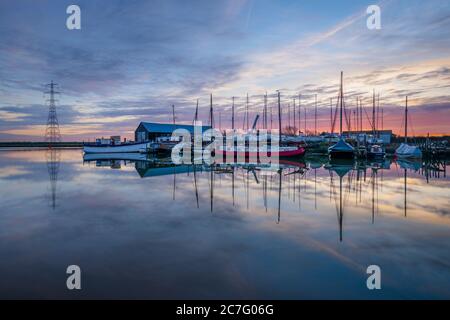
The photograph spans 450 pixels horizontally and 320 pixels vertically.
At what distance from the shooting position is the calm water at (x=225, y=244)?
617cm

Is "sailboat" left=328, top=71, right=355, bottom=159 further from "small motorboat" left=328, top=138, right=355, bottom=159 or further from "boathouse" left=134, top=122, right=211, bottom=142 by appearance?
"boathouse" left=134, top=122, right=211, bottom=142

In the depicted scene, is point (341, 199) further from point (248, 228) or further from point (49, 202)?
point (49, 202)

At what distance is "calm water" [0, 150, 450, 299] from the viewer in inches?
243

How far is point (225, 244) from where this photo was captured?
8.77 meters

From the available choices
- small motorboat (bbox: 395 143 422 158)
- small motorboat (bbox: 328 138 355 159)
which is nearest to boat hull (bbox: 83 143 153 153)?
small motorboat (bbox: 328 138 355 159)

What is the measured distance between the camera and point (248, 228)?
34.2 feet

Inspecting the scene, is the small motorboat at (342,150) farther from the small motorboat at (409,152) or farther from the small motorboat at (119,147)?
the small motorboat at (119,147)

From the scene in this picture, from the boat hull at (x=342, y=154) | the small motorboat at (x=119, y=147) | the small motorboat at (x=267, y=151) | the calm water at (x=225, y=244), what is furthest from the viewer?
the small motorboat at (x=119, y=147)

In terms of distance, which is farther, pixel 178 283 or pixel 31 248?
pixel 31 248

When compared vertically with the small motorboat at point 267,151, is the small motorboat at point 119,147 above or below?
above

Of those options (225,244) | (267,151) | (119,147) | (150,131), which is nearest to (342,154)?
(267,151)

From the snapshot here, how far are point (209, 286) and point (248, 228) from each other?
4390 mm

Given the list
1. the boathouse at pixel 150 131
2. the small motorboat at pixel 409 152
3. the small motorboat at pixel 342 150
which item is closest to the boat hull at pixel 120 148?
the boathouse at pixel 150 131
